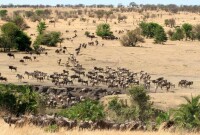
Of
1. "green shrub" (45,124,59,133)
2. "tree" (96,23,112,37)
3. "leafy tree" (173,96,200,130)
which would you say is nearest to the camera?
"green shrub" (45,124,59,133)

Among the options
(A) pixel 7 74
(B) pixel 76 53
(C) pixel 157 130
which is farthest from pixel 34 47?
(C) pixel 157 130

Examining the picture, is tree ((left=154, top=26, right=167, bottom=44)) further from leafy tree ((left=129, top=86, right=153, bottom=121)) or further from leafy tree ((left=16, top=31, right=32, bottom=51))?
leafy tree ((left=129, top=86, right=153, bottom=121))

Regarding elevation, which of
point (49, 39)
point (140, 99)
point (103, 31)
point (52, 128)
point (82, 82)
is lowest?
point (82, 82)

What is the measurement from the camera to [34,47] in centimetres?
5953

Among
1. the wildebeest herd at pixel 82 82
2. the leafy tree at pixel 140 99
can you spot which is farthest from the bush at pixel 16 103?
the wildebeest herd at pixel 82 82

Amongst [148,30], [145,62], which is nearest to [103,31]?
[148,30]

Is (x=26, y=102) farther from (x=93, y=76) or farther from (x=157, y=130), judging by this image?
(x=93, y=76)

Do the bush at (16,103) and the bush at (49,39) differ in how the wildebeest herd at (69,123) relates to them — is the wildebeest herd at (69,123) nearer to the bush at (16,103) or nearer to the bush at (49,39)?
the bush at (16,103)

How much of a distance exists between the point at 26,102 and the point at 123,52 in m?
40.4

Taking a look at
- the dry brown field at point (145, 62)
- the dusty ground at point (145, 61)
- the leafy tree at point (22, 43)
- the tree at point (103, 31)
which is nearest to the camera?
the dry brown field at point (145, 62)

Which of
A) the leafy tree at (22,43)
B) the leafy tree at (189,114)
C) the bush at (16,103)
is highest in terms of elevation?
the bush at (16,103)

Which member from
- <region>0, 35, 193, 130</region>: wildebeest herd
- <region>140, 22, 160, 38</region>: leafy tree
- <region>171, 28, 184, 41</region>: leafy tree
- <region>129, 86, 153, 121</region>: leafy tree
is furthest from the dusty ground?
<region>140, 22, 160, 38</region>: leafy tree

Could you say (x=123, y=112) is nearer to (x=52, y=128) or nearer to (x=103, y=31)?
(x=52, y=128)

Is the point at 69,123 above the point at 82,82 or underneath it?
above
